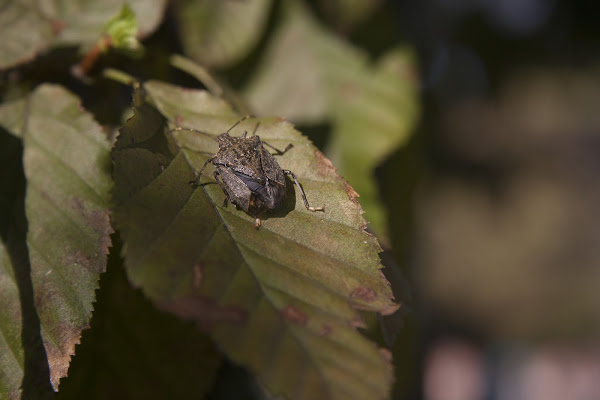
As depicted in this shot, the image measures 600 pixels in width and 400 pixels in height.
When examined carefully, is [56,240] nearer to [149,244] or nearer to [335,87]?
[149,244]

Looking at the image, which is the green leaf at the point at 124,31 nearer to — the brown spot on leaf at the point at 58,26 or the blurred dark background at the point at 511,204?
the brown spot on leaf at the point at 58,26

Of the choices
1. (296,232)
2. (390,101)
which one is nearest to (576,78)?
(390,101)

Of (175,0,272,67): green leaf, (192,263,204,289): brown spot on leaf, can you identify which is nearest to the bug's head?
(192,263,204,289): brown spot on leaf

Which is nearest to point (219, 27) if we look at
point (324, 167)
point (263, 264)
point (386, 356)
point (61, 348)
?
point (324, 167)

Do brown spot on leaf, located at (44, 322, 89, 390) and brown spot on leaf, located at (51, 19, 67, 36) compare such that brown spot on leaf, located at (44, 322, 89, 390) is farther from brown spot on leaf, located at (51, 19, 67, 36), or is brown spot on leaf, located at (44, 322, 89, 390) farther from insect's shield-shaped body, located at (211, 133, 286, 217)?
→ brown spot on leaf, located at (51, 19, 67, 36)

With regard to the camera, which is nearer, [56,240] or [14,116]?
[56,240]

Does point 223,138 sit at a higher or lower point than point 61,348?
higher

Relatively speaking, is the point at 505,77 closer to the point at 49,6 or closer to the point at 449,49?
the point at 449,49
